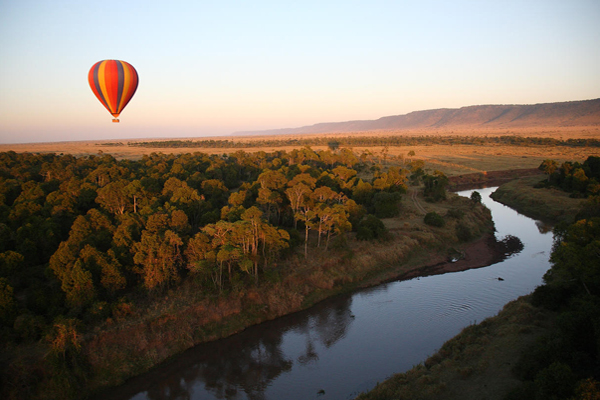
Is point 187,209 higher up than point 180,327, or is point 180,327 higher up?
point 187,209

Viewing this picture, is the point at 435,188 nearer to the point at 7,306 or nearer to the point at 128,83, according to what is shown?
the point at 128,83

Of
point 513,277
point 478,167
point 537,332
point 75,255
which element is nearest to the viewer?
point 537,332

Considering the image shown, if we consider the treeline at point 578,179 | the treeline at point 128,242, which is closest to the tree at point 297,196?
the treeline at point 128,242

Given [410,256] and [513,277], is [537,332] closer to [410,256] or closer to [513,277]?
[513,277]

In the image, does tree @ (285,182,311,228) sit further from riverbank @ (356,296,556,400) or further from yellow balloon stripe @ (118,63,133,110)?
riverbank @ (356,296,556,400)

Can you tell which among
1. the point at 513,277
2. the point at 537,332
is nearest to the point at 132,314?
the point at 537,332

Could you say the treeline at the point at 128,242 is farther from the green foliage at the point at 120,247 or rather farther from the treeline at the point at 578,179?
the treeline at the point at 578,179

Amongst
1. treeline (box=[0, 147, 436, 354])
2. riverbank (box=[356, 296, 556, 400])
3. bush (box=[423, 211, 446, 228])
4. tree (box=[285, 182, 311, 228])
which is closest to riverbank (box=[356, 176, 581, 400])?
riverbank (box=[356, 296, 556, 400])
